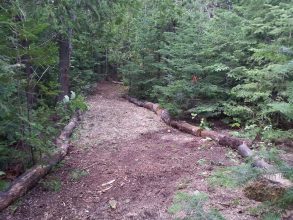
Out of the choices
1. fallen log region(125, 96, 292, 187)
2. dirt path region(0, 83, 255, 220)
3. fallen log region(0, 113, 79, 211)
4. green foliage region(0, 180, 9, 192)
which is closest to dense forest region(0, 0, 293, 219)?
green foliage region(0, 180, 9, 192)

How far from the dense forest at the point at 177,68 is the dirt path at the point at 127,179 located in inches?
22.6

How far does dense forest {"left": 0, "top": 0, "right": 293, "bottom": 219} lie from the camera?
4703 mm

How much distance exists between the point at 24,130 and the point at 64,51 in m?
5.38

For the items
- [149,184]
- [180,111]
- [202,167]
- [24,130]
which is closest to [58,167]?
[24,130]

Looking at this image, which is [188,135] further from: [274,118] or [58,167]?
[58,167]

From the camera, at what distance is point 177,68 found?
9.49 metres

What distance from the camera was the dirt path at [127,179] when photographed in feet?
13.5

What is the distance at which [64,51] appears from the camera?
384 inches

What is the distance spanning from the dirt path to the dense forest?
22.6 inches

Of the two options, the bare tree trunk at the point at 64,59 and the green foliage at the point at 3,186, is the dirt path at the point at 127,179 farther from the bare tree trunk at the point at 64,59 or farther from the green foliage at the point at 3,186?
the bare tree trunk at the point at 64,59

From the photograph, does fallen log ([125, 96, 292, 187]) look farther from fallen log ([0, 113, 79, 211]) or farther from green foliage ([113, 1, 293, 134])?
fallen log ([0, 113, 79, 211])

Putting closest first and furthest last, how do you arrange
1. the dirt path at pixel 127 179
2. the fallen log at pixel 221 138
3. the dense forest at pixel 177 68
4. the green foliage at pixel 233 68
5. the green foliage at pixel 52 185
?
the dirt path at pixel 127 179, the fallen log at pixel 221 138, the dense forest at pixel 177 68, the green foliage at pixel 52 185, the green foliage at pixel 233 68

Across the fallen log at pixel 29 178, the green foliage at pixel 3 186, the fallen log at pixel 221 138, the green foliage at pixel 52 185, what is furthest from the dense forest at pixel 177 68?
the green foliage at pixel 52 185

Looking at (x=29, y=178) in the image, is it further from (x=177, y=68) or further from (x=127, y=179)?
(x=177, y=68)
